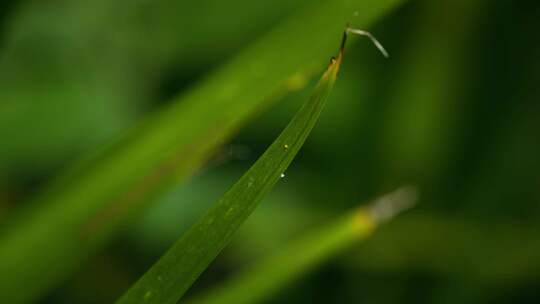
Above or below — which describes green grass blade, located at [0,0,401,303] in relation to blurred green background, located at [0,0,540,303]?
below

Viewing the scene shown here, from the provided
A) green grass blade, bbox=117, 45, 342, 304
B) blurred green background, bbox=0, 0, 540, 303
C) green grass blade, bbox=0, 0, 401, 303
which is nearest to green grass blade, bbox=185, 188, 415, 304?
green grass blade, bbox=0, 0, 401, 303

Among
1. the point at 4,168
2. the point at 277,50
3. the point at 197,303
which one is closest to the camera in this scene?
the point at 277,50

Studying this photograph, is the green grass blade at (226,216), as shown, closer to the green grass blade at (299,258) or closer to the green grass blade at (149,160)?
the green grass blade at (149,160)

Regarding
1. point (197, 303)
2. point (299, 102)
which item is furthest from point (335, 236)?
point (299, 102)

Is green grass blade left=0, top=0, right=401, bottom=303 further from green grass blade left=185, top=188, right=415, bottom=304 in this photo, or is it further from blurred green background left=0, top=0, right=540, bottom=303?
blurred green background left=0, top=0, right=540, bottom=303

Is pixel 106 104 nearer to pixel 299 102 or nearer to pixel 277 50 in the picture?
pixel 299 102

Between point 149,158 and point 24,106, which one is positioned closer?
point 149,158
